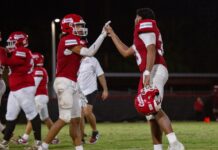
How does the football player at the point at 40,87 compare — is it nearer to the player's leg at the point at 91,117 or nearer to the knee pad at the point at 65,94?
the player's leg at the point at 91,117

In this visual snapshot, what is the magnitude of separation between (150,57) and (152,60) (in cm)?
5

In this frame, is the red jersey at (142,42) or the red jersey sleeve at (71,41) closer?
the red jersey at (142,42)

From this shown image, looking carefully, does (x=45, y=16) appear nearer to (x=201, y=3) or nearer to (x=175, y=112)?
(x=201, y=3)

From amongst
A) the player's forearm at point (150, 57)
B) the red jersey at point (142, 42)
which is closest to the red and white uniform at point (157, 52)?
the red jersey at point (142, 42)

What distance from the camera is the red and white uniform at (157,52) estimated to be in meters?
9.65

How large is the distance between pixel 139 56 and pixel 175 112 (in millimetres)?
19019

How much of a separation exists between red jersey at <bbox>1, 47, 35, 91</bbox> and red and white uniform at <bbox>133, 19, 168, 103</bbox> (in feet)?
9.56

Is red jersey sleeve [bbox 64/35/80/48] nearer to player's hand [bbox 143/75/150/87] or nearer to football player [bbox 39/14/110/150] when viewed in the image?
football player [bbox 39/14/110/150]

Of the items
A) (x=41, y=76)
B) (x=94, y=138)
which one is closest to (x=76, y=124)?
(x=94, y=138)

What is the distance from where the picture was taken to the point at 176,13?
4922cm

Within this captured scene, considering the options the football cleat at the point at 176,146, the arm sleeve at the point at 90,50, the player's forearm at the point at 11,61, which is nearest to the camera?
the football cleat at the point at 176,146

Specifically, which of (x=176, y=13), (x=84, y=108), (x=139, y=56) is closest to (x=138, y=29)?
(x=139, y=56)

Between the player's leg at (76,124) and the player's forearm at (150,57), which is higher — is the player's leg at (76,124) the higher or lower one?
the lower one

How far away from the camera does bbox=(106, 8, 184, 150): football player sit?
9.54 m
